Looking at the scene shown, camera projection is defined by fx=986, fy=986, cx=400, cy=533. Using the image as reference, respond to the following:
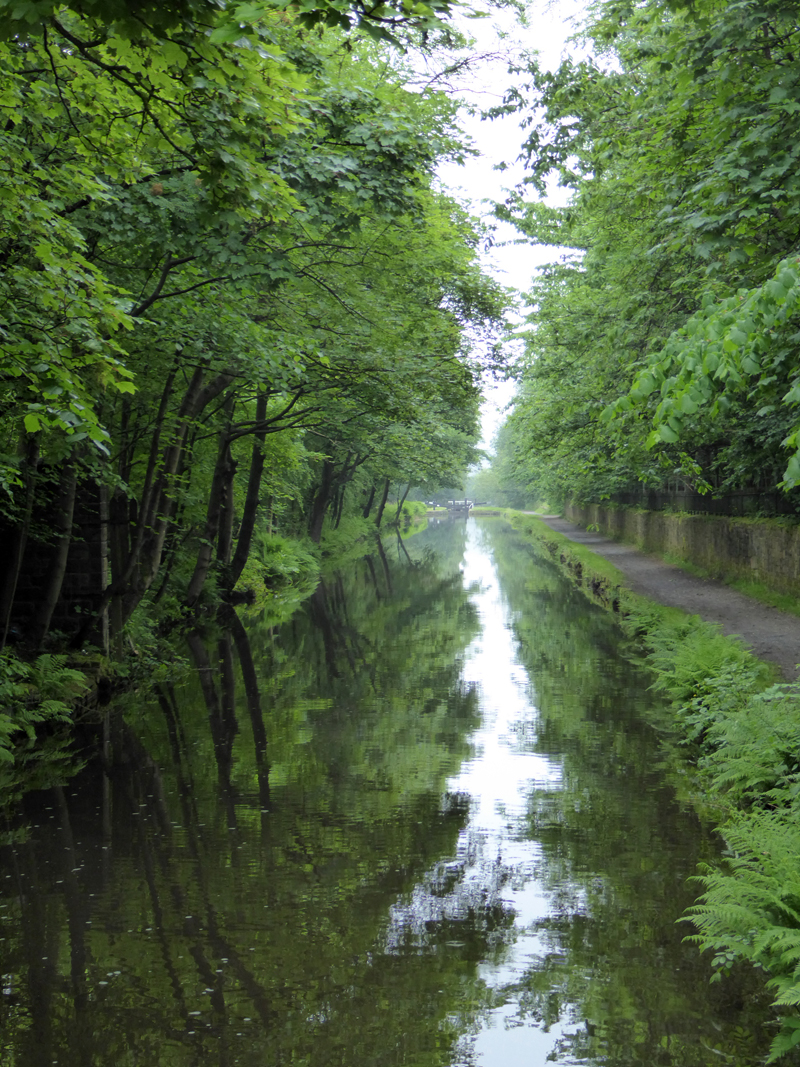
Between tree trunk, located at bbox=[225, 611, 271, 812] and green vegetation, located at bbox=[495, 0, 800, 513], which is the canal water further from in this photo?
green vegetation, located at bbox=[495, 0, 800, 513]

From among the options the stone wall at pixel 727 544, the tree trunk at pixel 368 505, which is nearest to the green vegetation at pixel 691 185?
the stone wall at pixel 727 544

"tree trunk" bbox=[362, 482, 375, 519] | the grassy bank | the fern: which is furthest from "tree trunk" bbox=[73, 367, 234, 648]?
"tree trunk" bbox=[362, 482, 375, 519]

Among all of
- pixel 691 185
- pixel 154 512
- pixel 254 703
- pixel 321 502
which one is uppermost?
pixel 691 185

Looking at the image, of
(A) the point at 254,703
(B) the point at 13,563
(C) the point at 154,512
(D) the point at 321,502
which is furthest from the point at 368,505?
(B) the point at 13,563

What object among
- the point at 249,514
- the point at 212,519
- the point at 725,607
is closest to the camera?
the point at 725,607

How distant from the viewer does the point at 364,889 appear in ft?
21.4

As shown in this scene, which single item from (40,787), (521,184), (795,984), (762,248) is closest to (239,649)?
(40,787)

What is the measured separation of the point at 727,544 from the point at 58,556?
1439 cm

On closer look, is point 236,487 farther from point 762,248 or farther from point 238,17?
point 238,17

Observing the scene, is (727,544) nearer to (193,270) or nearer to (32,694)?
(193,270)

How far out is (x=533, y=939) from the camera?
18.9ft

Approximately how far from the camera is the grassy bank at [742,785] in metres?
4.76

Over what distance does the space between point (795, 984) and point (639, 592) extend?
662 inches

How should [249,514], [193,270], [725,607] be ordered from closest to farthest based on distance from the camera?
[193,270] < [725,607] < [249,514]
